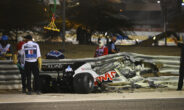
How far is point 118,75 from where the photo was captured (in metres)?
11.1

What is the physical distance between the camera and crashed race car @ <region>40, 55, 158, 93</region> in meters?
10.1

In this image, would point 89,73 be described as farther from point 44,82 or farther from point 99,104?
point 99,104

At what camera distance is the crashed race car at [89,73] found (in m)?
10.1

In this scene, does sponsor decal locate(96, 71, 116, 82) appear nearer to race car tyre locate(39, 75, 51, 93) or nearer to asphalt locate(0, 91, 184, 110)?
race car tyre locate(39, 75, 51, 93)

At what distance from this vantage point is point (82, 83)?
391 inches

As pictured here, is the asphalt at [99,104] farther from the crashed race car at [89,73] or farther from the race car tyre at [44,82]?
the race car tyre at [44,82]

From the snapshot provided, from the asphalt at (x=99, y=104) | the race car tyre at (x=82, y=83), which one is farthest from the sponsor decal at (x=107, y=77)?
the asphalt at (x=99, y=104)

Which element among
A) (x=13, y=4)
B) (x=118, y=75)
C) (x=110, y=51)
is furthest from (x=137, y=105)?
(x=13, y=4)

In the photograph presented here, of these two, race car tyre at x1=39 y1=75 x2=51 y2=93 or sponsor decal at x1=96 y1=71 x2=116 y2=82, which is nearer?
race car tyre at x1=39 y1=75 x2=51 y2=93

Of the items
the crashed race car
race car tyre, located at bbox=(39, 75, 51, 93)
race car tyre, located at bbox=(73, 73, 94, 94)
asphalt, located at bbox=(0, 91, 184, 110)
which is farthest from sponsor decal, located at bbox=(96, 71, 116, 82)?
asphalt, located at bbox=(0, 91, 184, 110)

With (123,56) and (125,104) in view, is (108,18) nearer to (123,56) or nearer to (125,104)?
(123,56)

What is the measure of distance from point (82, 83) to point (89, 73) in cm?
57

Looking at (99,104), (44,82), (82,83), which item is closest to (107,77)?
(82,83)

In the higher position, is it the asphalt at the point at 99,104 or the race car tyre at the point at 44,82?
the race car tyre at the point at 44,82
